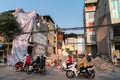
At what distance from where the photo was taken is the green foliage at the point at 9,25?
21938 mm

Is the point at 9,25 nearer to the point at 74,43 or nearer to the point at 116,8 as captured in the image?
the point at 116,8

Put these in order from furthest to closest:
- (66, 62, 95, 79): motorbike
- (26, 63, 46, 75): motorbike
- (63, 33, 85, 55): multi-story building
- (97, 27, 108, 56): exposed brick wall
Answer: (63, 33, 85, 55): multi-story building → (97, 27, 108, 56): exposed brick wall → (26, 63, 46, 75): motorbike → (66, 62, 95, 79): motorbike

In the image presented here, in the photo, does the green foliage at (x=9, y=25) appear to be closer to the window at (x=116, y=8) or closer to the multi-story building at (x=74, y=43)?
the window at (x=116, y=8)

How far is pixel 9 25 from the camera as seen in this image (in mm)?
22047

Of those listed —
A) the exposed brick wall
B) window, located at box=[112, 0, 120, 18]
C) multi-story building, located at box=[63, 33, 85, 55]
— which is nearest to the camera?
window, located at box=[112, 0, 120, 18]

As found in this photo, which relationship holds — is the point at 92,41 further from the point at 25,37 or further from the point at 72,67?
the point at 72,67

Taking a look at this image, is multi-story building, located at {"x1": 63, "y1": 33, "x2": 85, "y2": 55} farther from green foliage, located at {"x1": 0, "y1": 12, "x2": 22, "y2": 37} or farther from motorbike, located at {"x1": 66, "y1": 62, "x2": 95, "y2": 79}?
motorbike, located at {"x1": 66, "y1": 62, "x2": 95, "y2": 79}

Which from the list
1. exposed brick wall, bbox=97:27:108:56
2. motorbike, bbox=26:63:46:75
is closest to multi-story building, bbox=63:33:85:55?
exposed brick wall, bbox=97:27:108:56

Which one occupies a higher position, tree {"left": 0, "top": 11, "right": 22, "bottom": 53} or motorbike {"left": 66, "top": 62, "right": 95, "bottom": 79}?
tree {"left": 0, "top": 11, "right": 22, "bottom": 53}

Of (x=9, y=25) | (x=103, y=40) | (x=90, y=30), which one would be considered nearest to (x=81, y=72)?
(x=9, y=25)

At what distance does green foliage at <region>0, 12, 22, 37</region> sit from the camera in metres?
21.9

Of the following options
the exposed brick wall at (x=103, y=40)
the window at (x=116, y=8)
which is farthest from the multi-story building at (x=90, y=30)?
the window at (x=116, y=8)

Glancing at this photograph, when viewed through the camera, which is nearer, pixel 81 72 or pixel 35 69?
pixel 81 72

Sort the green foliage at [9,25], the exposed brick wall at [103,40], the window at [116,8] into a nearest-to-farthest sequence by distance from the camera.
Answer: the window at [116,8] < the green foliage at [9,25] < the exposed brick wall at [103,40]
